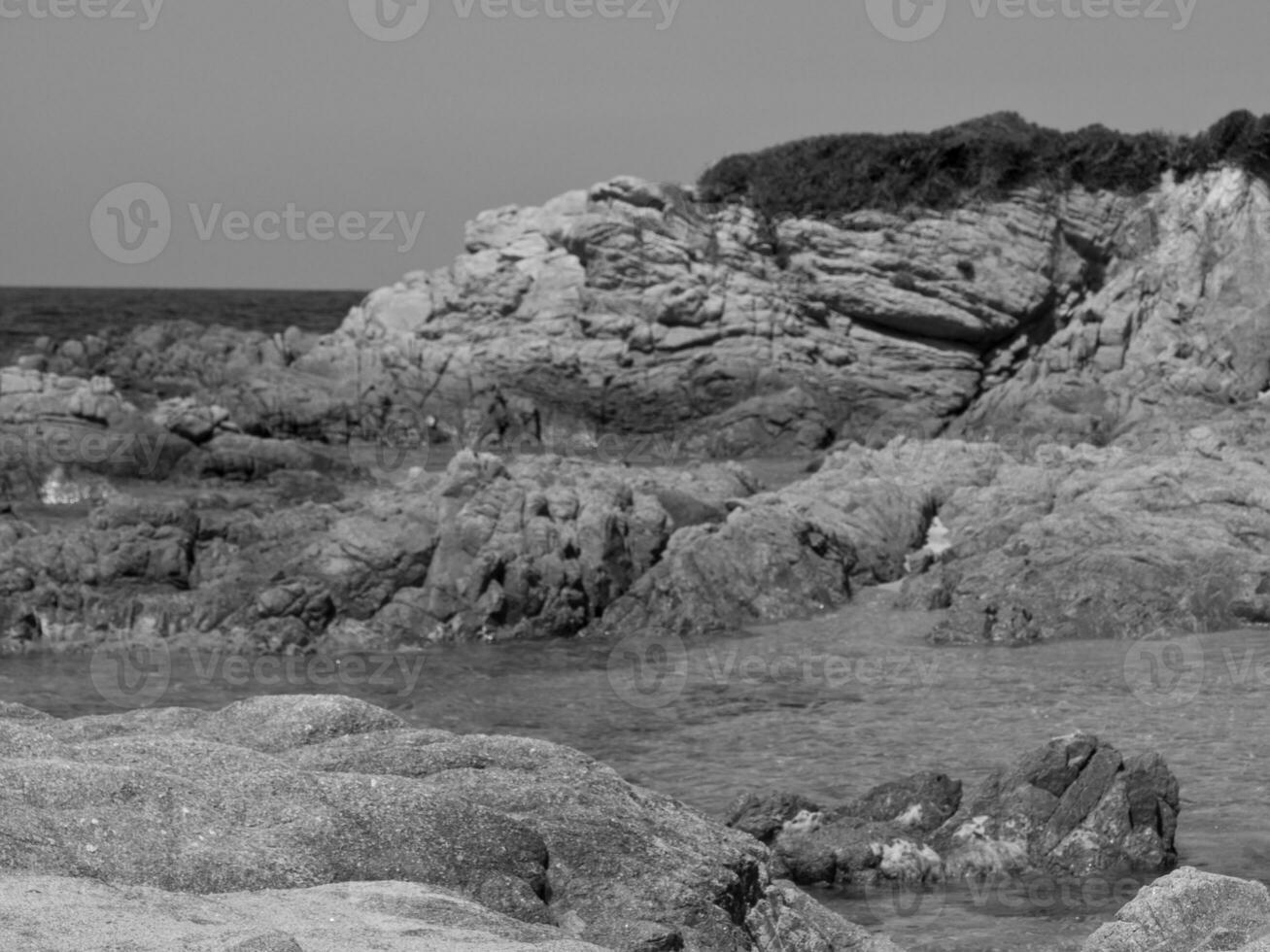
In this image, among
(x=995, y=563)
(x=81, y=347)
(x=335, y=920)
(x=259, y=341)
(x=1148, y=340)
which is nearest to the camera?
(x=335, y=920)

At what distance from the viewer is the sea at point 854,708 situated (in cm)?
1473

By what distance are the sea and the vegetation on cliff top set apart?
24235 millimetres

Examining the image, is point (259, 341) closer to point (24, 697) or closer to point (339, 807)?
point (24, 697)

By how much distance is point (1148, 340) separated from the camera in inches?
1795

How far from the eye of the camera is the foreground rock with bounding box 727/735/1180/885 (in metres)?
14.2

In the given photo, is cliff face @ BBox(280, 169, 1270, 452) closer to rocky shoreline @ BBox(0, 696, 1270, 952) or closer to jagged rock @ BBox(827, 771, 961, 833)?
jagged rock @ BBox(827, 771, 961, 833)

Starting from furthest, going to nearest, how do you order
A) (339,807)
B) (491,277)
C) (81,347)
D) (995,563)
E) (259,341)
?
(81,347)
(259,341)
(491,277)
(995,563)
(339,807)

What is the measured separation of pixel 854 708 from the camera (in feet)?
69.8

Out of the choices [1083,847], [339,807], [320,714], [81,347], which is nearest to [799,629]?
[1083,847]

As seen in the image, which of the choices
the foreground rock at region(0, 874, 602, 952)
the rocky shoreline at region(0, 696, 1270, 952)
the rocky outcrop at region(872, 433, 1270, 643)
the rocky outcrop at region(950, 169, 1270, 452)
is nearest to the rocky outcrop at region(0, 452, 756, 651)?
the rocky outcrop at region(872, 433, 1270, 643)

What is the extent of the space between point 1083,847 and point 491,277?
39177mm

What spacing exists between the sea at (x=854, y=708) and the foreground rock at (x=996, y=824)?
13.5 inches

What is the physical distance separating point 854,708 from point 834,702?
462 mm

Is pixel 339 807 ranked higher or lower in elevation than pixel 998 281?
lower
